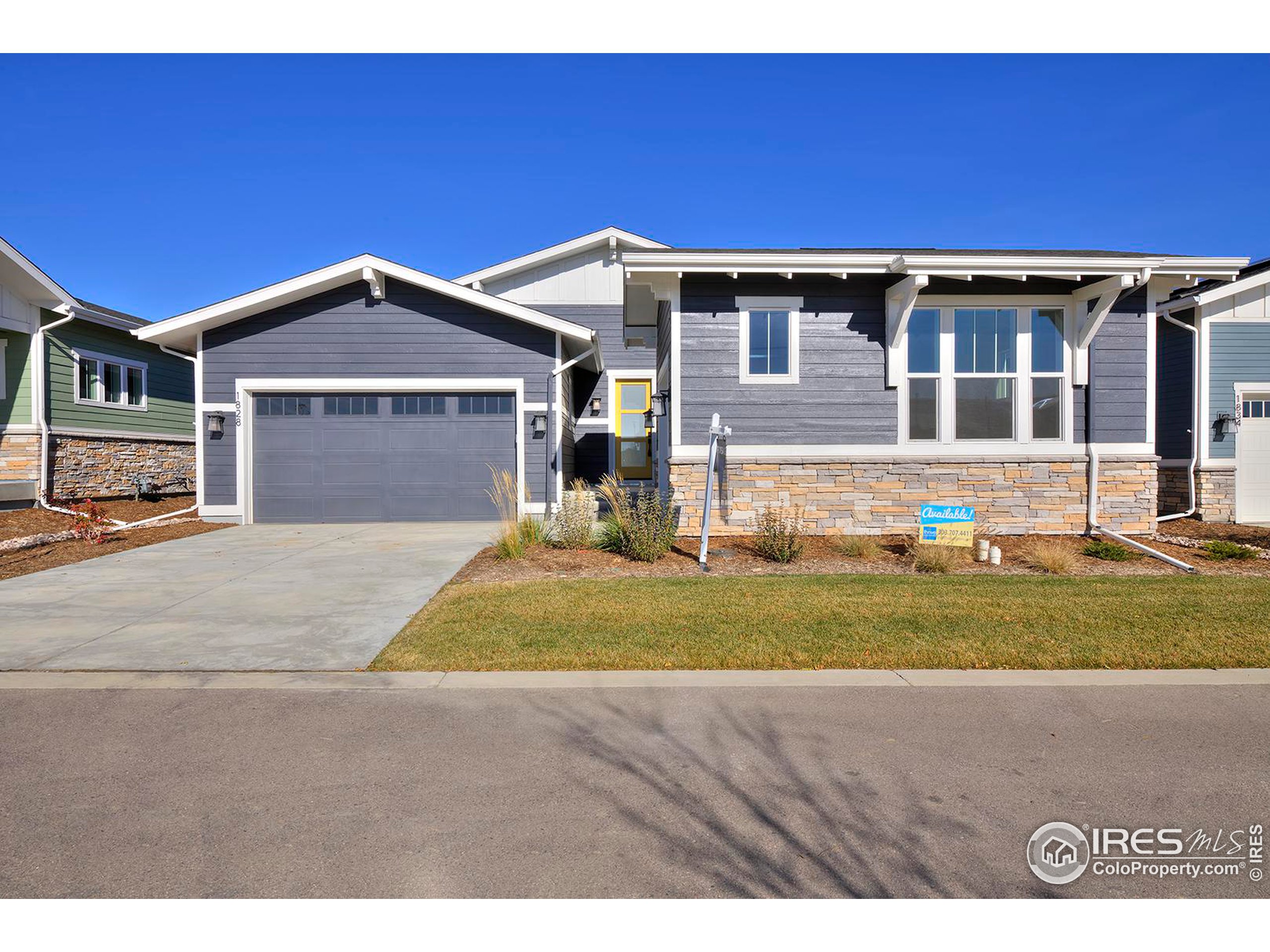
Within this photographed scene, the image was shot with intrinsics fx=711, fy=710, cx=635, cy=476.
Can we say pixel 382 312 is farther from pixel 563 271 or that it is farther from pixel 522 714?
pixel 522 714

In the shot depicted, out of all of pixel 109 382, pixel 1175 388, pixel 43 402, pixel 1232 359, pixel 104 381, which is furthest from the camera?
pixel 109 382

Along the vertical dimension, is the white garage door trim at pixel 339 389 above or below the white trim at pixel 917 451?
above

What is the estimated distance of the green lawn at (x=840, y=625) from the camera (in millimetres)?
4867

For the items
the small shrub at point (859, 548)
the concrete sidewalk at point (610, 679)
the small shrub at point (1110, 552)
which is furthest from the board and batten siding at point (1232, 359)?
the concrete sidewalk at point (610, 679)

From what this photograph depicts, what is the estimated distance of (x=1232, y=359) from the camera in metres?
13.7

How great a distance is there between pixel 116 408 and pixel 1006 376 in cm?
1940

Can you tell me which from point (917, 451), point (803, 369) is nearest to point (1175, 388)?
point (917, 451)

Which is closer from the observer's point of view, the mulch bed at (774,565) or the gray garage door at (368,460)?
the mulch bed at (774,565)

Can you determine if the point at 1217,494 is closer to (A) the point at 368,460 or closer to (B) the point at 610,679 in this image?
(B) the point at 610,679

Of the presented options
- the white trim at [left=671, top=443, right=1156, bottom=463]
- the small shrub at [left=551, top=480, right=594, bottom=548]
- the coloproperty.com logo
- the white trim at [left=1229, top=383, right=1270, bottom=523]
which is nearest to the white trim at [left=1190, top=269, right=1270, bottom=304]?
the white trim at [left=1229, top=383, right=1270, bottom=523]

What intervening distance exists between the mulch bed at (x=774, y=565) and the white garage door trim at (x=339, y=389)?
488cm

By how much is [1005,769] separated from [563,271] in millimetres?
18005

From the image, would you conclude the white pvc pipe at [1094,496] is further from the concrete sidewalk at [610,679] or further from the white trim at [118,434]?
the white trim at [118,434]

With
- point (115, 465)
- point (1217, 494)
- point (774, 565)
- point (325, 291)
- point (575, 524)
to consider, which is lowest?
point (774, 565)
